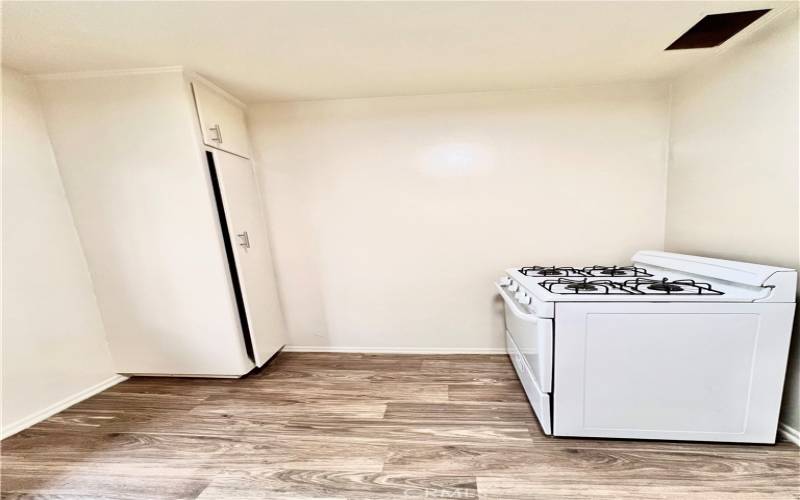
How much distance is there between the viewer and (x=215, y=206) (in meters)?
1.76

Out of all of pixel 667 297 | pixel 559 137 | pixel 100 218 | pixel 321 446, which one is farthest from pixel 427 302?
pixel 100 218

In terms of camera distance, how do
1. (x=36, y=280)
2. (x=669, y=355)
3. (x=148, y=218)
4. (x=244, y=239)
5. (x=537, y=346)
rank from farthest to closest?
(x=244, y=239) < (x=148, y=218) < (x=36, y=280) < (x=537, y=346) < (x=669, y=355)

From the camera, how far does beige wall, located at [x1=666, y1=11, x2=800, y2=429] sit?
1193 mm

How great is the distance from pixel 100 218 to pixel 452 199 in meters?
2.38

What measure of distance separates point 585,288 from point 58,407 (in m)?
3.20

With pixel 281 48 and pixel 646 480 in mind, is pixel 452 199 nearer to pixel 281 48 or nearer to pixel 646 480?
pixel 281 48

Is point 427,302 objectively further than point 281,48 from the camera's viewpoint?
Yes

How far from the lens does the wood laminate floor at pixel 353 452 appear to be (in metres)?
1.12

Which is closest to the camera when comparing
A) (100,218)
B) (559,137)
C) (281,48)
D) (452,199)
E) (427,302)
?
(281,48)

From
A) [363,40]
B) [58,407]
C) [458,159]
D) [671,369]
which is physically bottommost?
[58,407]

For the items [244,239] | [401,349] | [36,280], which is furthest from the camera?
[401,349]

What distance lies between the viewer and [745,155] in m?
1.36

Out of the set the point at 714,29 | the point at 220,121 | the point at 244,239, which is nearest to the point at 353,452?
the point at 244,239

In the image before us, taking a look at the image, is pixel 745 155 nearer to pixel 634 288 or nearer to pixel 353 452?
pixel 634 288
